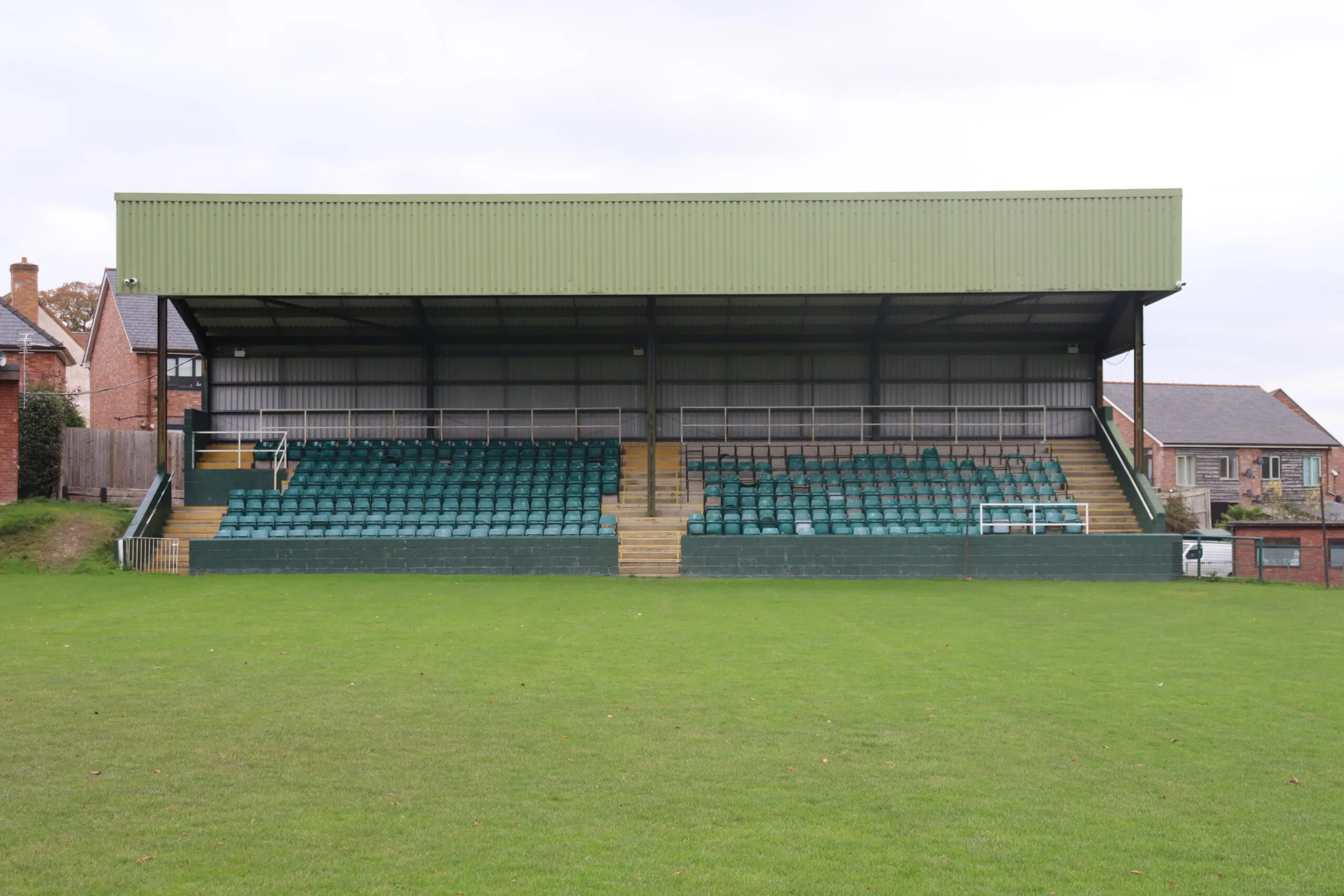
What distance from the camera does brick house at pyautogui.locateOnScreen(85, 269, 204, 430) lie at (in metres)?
42.8

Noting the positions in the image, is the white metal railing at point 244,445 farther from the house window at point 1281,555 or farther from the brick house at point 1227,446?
the brick house at point 1227,446

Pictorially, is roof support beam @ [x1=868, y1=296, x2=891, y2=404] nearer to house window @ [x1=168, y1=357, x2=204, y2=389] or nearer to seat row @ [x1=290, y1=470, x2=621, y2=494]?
seat row @ [x1=290, y1=470, x2=621, y2=494]

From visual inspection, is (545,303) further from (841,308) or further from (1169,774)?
(1169,774)

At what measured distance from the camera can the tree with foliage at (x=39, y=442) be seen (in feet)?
102

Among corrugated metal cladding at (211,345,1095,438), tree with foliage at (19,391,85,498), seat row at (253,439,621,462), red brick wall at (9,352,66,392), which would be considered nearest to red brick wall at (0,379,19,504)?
tree with foliage at (19,391,85,498)

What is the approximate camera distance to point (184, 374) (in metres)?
44.5

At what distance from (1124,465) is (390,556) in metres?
20.3

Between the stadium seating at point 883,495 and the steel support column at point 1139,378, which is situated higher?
the steel support column at point 1139,378

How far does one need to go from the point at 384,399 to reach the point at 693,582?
14062 millimetres

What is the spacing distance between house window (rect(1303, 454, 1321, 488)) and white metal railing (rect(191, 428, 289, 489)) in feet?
157

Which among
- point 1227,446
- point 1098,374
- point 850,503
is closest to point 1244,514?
point 1227,446

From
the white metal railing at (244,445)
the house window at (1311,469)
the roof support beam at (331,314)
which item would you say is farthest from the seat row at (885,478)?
the house window at (1311,469)

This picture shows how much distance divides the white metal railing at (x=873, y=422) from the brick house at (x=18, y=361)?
18.3m

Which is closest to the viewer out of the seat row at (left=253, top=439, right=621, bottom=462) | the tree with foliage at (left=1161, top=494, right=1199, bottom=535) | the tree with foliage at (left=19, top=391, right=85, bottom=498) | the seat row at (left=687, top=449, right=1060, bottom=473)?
the seat row at (left=687, top=449, right=1060, bottom=473)
